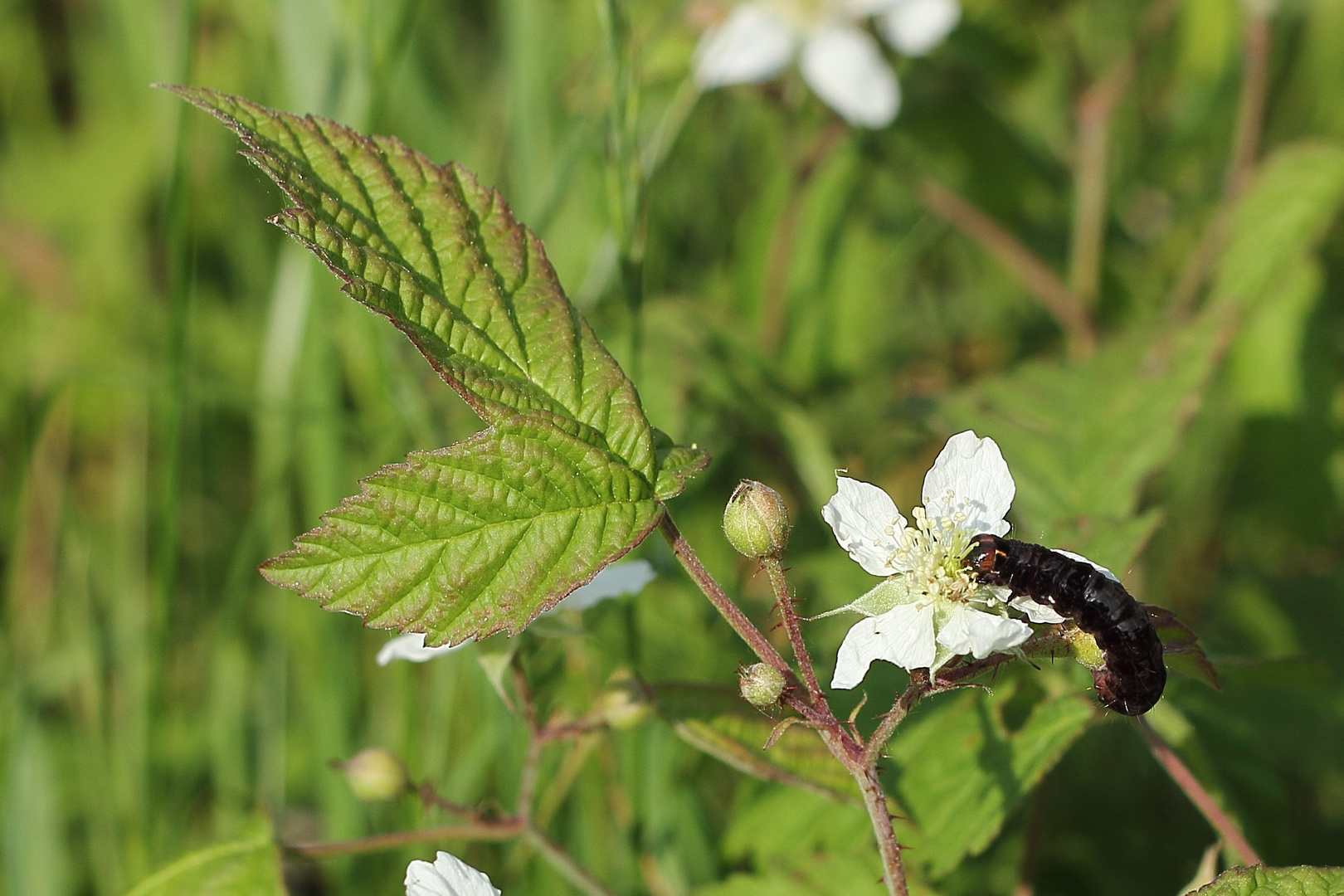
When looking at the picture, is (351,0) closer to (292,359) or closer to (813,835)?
(292,359)

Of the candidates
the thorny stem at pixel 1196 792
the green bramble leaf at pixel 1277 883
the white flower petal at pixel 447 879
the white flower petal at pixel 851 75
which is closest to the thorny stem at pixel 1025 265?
the white flower petal at pixel 851 75

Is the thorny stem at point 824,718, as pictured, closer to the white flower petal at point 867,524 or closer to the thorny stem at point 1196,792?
the white flower petal at point 867,524

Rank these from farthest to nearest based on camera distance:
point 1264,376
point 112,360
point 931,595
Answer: point 112,360, point 1264,376, point 931,595

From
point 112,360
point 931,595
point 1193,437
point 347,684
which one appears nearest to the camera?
point 931,595

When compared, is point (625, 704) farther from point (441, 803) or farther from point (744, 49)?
point (744, 49)

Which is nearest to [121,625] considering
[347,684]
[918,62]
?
[347,684]

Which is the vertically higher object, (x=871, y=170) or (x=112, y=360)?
(x=871, y=170)

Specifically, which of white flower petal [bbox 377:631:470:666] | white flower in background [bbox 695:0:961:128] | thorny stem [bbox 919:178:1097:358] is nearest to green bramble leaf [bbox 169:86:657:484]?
white flower petal [bbox 377:631:470:666]

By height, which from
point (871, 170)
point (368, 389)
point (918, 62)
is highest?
point (918, 62)
